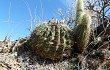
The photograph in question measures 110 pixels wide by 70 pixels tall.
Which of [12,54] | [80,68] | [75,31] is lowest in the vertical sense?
[80,68]

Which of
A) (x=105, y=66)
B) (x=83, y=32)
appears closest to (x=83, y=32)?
(x=83, y=32)

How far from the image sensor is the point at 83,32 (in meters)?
4.48

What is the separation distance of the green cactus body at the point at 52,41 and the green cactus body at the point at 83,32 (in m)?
0.17

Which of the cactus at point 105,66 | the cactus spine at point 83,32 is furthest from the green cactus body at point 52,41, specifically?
the cactus at point 105,66

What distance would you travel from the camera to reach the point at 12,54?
472 cm

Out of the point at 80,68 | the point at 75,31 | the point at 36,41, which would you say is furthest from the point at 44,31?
the point at 80,68

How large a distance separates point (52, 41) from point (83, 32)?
58 cm

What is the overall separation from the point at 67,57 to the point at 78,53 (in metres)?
0.22

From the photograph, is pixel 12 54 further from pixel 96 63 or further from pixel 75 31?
pixel 96 63

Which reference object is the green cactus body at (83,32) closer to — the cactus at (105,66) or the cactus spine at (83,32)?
the cactus spine at (83,32)

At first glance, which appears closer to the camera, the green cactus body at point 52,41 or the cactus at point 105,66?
the cactus at point 105,66

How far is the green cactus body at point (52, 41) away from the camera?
451cm

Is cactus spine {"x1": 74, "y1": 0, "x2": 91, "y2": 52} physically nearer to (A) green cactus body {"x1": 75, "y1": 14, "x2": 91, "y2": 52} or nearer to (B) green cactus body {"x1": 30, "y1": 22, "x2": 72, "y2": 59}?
(A) green cactus body {"x1": 75, "y1": 14, "x2": 91, "y2": 52}

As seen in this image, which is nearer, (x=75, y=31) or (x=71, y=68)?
(x=71, y=68)
